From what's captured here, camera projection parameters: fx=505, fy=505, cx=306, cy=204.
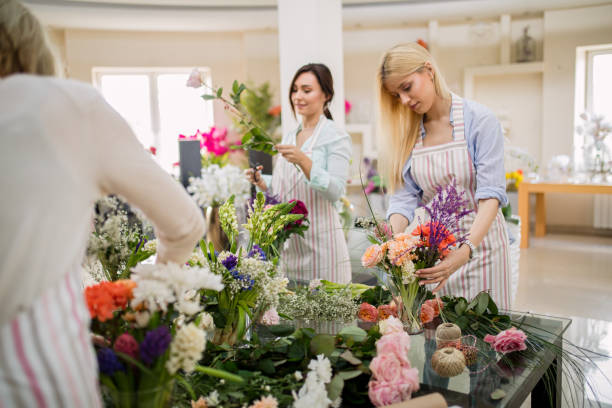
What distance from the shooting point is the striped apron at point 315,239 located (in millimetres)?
2551

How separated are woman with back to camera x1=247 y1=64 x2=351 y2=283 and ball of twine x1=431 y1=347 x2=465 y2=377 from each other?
134cm

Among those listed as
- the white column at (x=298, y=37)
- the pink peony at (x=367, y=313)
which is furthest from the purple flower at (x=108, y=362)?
the white column at (x=298, y=37)

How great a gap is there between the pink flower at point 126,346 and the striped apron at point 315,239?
5.55 feet

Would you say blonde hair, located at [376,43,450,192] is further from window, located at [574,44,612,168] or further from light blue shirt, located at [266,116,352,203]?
window, located at [574,44,612,168]

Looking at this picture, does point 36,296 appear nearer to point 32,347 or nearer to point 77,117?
point 32,347

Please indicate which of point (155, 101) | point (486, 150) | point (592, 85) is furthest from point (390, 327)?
point (155, 101)

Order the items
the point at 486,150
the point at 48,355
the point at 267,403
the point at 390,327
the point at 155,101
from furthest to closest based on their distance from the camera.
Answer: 1. the point at 155,101
2. the point at 486,150
3. the point at 390,327
4. the point at 267,403
5. the point at 48,355

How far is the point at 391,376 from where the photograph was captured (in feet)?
3.32

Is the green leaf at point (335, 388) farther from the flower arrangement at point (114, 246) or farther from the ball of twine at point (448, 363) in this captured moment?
the flower arrangement at point (114, 246)

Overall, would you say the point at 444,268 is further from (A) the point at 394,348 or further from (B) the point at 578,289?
(B) the point at 578,289

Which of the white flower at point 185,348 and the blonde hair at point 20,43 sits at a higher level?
the blonde hair at point 20,43

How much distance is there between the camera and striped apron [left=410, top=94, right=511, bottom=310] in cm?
195

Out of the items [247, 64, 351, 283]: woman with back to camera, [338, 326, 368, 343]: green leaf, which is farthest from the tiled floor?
[338, 326, 368, 343]: green leaf

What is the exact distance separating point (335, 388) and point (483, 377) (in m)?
0.37
